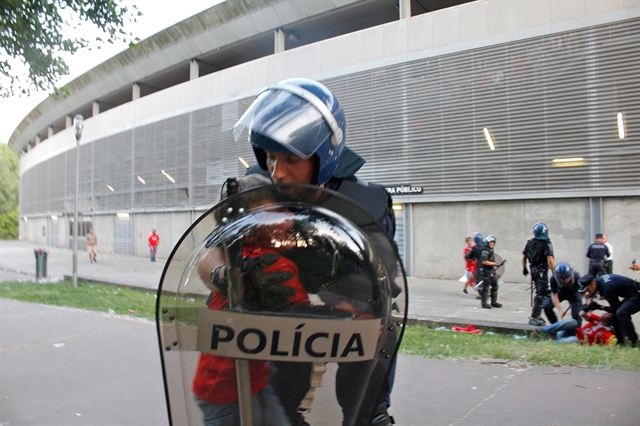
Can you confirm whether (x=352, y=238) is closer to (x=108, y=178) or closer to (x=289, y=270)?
(x=289, y=270)

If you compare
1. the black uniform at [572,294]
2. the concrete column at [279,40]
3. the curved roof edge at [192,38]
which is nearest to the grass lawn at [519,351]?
the black uniform at [572,294]

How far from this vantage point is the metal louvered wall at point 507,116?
13.2 m

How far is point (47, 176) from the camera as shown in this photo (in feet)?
142

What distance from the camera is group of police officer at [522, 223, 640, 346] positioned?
20.0ft

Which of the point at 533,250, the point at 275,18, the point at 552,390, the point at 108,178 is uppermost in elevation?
the point at 275,18

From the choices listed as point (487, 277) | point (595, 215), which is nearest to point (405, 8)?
point (595, 215)

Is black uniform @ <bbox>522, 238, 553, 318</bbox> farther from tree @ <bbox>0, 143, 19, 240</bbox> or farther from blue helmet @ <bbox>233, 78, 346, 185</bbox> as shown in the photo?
tree @ <bbox>0, 143, 19, 240</bbox>

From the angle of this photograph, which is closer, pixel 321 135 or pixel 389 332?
pixel 389 332

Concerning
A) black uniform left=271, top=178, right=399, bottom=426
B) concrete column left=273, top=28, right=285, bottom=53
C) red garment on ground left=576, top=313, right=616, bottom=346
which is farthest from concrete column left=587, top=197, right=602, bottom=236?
black uniform left=271, top=178, right=399, bottom=426

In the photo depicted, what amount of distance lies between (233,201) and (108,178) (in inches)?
1314

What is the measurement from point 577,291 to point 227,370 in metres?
7.52

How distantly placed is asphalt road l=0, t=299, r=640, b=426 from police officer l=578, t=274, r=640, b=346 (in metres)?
1.59

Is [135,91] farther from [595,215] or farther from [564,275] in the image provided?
[564,275]

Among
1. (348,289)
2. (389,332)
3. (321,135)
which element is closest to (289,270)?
(348,289)
